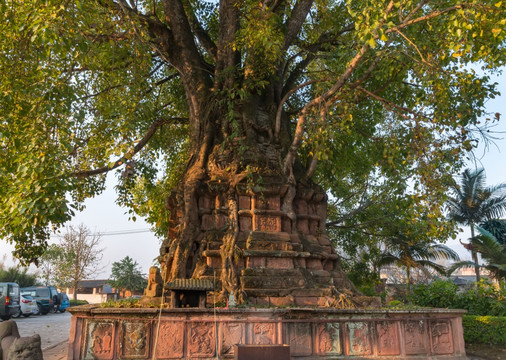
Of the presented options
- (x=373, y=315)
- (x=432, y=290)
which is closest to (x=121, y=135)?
(x=373, y=315)

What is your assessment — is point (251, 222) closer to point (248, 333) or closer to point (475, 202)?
point (248, 333)

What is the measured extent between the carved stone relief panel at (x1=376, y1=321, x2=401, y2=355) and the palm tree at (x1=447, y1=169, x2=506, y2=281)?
65.4 feet

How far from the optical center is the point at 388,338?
739cm

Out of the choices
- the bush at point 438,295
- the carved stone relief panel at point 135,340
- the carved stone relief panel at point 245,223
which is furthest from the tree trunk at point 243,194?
the bush at point 438,295

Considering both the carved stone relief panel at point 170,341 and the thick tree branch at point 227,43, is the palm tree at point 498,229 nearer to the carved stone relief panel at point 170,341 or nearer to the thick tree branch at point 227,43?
the thick tree branch at point 227,43

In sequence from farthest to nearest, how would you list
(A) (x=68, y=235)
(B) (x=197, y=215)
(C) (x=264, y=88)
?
(A) (x=68, y=235) → (C) (x=264, y=88) → (B) (x=197, y=215)

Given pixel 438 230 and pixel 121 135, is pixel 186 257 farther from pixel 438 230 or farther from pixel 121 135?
pixel 438 230

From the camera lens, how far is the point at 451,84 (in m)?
8.73

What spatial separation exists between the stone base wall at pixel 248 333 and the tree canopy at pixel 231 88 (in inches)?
81.7

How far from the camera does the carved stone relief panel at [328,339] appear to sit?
7.14 m

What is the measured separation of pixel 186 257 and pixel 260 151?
10.2ft

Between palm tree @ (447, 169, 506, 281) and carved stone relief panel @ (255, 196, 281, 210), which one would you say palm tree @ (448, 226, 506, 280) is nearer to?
palm tree @ (447, 169, 506, 281)

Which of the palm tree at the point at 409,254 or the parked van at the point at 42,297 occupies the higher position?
the palm tree at the point at 409,254

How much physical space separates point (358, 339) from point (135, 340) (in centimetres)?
388
